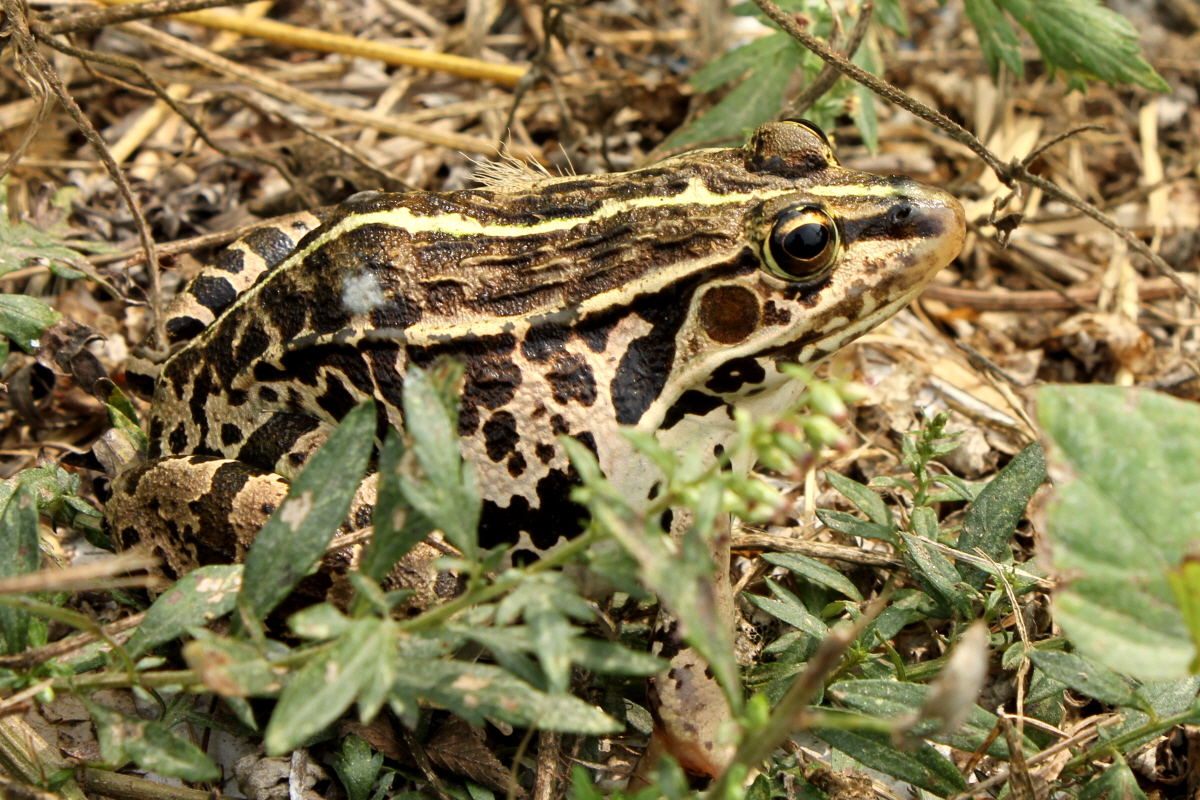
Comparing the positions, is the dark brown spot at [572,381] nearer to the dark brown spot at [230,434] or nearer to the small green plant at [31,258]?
the dark brown spot at [230,434]

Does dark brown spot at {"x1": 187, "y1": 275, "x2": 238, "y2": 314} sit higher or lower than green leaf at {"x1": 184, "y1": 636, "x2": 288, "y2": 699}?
higher

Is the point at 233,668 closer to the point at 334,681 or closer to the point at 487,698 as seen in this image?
the point at 334,681

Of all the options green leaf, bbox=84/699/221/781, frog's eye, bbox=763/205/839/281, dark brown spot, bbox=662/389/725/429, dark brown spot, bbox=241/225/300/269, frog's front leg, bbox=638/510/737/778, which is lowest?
frog's front leg, bbox=638/510/737/778

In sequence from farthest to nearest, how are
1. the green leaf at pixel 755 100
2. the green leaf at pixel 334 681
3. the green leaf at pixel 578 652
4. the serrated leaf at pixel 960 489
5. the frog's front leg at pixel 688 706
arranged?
the green leaf at pixel 755 100
the serrated leaf at pixel 960 489
the frog's front leg at pixel 688 706
the green leaf at pixel 578 652
the green leaf at pixel 334 681

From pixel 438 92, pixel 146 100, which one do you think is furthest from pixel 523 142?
pixel 146 100

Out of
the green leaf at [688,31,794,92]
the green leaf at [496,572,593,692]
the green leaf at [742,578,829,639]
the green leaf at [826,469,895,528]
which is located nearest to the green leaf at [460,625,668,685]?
the green leaf at [496,572,593,692]

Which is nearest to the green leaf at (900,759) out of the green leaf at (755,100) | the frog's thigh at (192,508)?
the frog's thigh at (192,508)

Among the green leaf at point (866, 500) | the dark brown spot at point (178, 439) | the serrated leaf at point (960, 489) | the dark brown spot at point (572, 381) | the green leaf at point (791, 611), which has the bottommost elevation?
the green leaf at point (791, 611)

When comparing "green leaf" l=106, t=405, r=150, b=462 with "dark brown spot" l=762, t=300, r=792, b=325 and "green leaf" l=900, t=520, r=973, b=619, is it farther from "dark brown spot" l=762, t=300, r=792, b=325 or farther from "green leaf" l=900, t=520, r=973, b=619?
"green leaf" l=900, t=520, r=973, b=619
